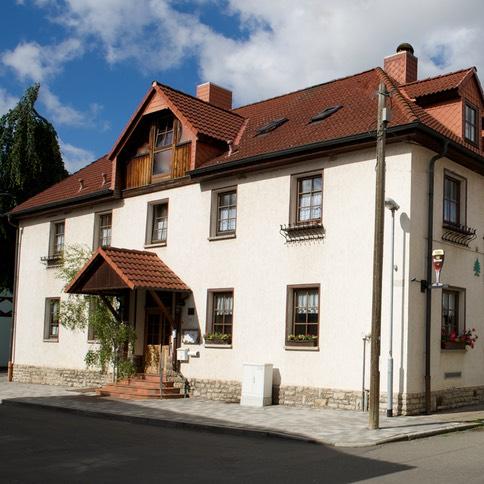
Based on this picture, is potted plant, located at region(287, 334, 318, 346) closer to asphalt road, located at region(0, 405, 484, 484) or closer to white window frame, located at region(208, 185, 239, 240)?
white window frame, located at region(208, 185, 239, 240)

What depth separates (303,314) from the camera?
57.5 feet

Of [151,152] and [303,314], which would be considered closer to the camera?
[303,314]

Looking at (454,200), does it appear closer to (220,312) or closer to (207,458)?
(220,312)

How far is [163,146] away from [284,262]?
19.5 ft

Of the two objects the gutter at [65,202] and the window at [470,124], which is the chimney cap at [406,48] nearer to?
the window at [470,124]

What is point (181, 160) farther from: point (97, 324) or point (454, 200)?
point (454, 200)

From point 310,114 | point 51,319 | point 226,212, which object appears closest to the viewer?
point 226,212

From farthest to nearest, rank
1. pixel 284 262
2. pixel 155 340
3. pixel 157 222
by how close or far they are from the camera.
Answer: pixel 157 222, pixel 155 340, pixel 284 262

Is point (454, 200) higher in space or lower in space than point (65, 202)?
lower

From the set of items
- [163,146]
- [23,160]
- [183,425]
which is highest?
[23,160]

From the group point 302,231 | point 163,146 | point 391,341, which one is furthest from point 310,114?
point 391,341

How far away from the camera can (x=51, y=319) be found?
25.2 meters

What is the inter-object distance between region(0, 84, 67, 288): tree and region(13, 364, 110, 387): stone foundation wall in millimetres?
8890

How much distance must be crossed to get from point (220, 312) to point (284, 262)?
8.33ft
